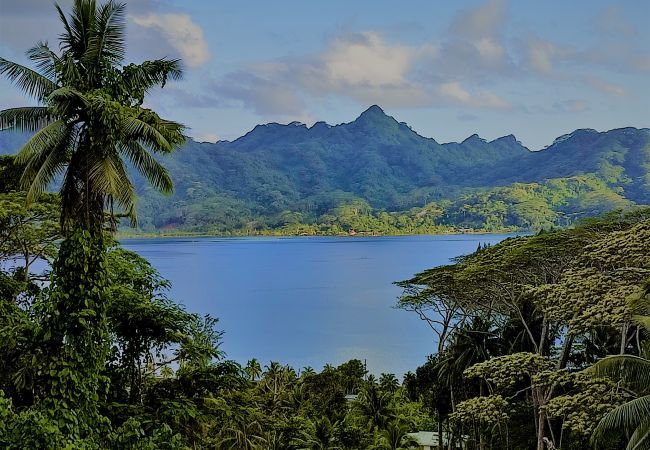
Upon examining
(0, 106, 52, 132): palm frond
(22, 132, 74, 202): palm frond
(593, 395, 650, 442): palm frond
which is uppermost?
(0, 106, 52, 132): palm frond

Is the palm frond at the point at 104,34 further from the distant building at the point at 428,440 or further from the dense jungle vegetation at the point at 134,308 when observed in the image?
the distant building at the point at 428,440

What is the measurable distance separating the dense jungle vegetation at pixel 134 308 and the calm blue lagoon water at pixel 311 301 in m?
29.9

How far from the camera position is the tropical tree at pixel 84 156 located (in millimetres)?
8164

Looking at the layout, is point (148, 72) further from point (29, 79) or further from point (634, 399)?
point (634, 399)

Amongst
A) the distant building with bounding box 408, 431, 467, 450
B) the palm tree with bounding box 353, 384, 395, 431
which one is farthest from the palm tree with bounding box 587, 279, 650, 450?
the distant building with bounding box 408, 431, 467, 450

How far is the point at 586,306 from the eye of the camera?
1169 centimetres

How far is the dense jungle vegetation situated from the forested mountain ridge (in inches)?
3512

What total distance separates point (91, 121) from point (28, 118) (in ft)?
2.90

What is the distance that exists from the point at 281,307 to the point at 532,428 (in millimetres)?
53069

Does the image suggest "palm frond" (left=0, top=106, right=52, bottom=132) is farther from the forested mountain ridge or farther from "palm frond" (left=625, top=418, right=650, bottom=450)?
the forested mountain ridge

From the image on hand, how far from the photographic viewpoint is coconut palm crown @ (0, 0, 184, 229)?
8.12 metres

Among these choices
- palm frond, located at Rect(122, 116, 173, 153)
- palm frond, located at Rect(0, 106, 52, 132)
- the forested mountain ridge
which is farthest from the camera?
the forested mountain ridge

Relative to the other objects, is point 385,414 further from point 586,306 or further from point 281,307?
point 281,307

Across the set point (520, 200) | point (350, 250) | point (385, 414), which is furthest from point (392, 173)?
point (385, 414)
